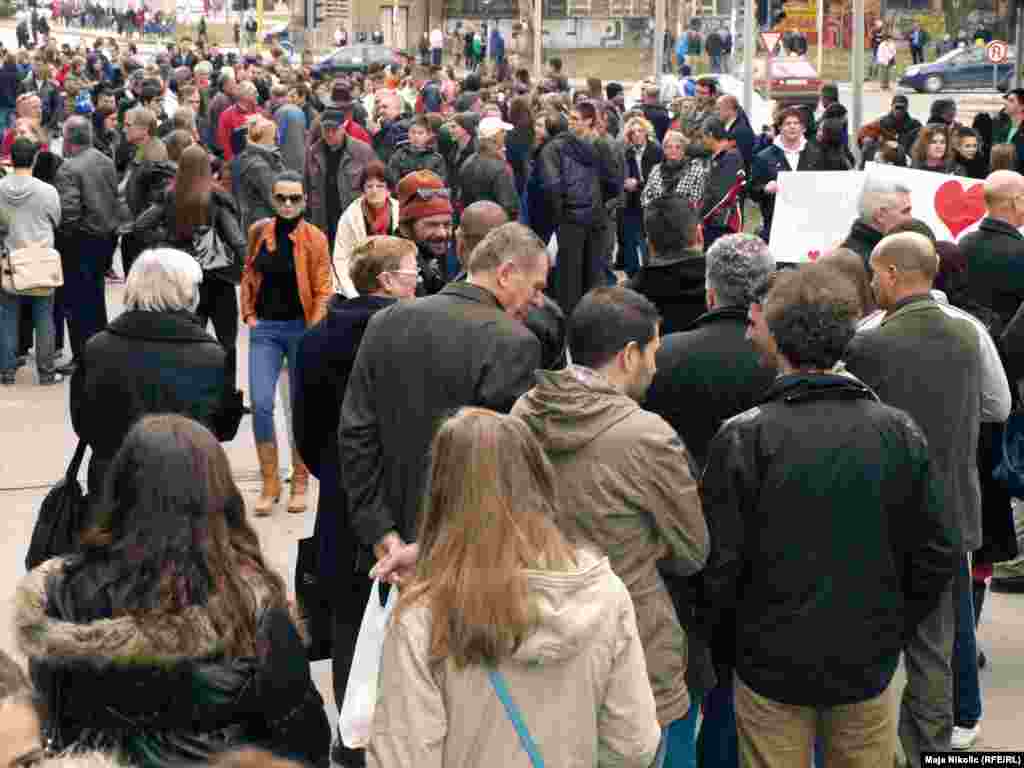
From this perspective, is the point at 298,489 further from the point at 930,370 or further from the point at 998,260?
the point at 930,370

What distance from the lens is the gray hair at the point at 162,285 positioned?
6.14 metres

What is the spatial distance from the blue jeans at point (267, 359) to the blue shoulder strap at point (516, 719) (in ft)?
18.5

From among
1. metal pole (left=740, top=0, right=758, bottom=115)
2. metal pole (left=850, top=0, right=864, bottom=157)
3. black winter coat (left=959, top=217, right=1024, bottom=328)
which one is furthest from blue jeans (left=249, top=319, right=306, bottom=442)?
metal pole (left=740, top=0, right=758, bottom=115)

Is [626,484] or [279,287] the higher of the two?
[279,287]

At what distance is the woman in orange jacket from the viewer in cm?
893

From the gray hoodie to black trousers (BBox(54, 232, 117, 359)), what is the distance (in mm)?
344

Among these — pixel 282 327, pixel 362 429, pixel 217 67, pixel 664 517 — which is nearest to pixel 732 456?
pixel 664 517

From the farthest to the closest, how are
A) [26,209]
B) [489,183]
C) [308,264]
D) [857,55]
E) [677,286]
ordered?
[857,55] → [489,183] → [26,209] → [308,264] → [677,286]

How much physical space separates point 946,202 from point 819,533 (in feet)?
20.2

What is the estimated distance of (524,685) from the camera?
351cm

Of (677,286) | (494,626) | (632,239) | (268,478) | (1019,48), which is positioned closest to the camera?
(494,626)

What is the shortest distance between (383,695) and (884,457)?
164 centimetres

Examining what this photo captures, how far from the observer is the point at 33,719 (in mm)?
2572

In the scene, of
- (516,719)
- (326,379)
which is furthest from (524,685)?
(326,379)
